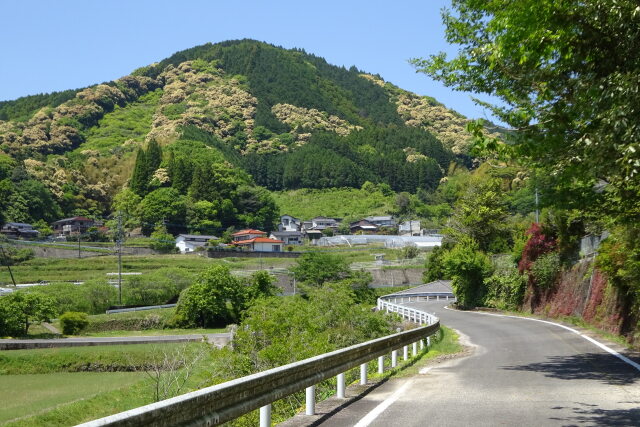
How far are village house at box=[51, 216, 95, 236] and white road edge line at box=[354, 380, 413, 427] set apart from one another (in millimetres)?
129829

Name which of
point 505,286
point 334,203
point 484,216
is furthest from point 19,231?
point 505,286

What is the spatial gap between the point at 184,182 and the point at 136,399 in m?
126

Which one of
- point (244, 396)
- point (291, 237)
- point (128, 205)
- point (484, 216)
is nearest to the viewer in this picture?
point (244, 396)

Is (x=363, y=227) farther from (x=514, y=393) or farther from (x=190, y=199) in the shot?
(x=514, y=393)

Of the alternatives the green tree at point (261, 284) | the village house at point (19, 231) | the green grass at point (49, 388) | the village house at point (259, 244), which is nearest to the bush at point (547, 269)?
the green grass at point (49, 388)

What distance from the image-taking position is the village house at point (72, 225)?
132913mm

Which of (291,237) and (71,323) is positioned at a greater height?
(291,237)

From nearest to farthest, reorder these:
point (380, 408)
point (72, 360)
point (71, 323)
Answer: point (380, 408) → point (72, 360) → point (71, 323)

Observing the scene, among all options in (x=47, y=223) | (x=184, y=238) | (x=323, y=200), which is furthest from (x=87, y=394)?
(x=323, y=200)

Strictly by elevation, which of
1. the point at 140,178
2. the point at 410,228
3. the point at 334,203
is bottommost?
the point at 410,228

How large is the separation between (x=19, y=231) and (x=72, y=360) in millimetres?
79570

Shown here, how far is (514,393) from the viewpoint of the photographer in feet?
34.8

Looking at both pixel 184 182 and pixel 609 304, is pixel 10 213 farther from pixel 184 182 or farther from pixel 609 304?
pixel 609 304

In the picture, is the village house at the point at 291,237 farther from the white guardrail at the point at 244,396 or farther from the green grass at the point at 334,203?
the white guardrail at the point at 244,396
